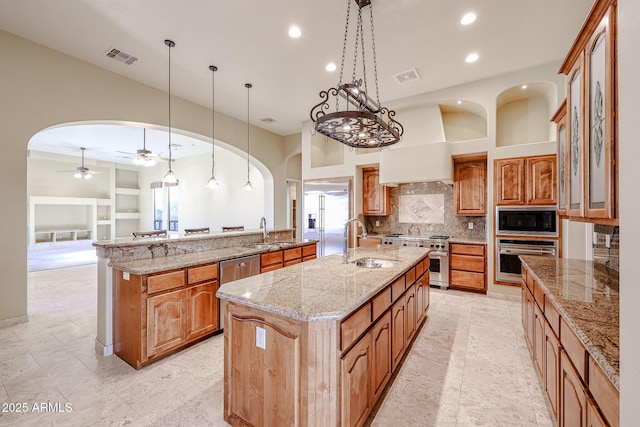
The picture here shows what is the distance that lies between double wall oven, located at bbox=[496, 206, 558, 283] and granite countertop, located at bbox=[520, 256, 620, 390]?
141 centimetres

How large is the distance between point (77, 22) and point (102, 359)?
356 centimetres

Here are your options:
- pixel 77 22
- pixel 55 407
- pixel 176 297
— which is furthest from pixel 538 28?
pixel 55 407

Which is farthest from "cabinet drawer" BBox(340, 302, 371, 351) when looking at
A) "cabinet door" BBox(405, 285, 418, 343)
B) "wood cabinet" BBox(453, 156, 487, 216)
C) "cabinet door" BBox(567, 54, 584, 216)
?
"wood cabinet" BBox(453, 156, 487, 216)

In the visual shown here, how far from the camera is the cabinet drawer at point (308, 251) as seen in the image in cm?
458

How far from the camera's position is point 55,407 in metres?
1.96

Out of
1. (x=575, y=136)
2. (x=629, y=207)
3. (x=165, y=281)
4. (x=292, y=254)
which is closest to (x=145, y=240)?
(x=165, y=281)

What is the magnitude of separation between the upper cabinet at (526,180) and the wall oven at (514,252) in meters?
0.59

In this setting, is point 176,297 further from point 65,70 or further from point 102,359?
point 65,70

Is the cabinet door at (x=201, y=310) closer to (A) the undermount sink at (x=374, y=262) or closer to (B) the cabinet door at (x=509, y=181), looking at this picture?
(A) the undermount sink at (x=374, y=262)

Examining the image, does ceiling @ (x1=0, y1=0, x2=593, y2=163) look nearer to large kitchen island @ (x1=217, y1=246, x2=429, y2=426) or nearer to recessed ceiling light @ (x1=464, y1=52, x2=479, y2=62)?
recessed ceiling light @ (x1=464, y1=52, x2=479, y2=62)

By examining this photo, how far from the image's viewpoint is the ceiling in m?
2.74

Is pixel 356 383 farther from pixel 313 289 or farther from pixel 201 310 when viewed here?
pixel 201 310

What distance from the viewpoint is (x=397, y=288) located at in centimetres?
221

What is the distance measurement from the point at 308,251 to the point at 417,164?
2431 mm
